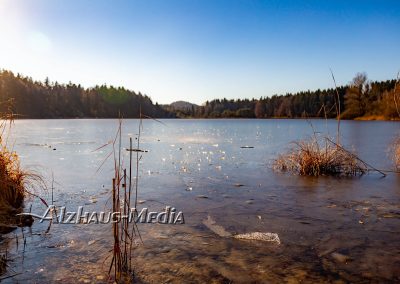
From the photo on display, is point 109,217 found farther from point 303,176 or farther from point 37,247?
point 303,176

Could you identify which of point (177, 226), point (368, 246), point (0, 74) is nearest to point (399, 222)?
point (368, 246)

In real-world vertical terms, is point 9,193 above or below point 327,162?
below

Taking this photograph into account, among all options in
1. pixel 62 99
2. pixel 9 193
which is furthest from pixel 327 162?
pixel 62 99

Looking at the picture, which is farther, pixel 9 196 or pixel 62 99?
pixel 62 99

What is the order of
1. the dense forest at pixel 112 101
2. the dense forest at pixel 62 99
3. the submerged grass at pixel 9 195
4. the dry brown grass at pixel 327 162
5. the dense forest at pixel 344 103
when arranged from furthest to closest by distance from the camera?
the dense forest at pixel 62 99
the dense forest at pixel 112 101
the dense forest at pixel 344 103
the dry brown grass at pixel 327 162
the submerged grass at pixel 9 195

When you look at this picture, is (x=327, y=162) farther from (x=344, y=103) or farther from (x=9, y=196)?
(x=344, y=103)

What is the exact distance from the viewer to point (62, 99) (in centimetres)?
15700

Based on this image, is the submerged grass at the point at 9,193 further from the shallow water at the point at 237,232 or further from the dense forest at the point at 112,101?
the dense forest at the point at 112,101

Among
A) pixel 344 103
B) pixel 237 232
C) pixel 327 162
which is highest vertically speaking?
pixel 344 103

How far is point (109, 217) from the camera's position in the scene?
312 inches

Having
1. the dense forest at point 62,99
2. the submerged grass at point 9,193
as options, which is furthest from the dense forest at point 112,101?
the submerged grass at point 9,193

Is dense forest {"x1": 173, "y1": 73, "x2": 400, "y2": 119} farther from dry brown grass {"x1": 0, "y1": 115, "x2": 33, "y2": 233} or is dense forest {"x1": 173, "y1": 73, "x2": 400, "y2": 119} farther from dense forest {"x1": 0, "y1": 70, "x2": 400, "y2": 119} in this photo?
dry brown grass {"x1": 0, "y1": 115, "x2": 33, "y2": 233}

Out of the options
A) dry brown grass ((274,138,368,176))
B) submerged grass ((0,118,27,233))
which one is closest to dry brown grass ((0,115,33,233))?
submerged grass ((0,118,27,233))

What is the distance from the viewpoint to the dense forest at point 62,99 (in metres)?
135
